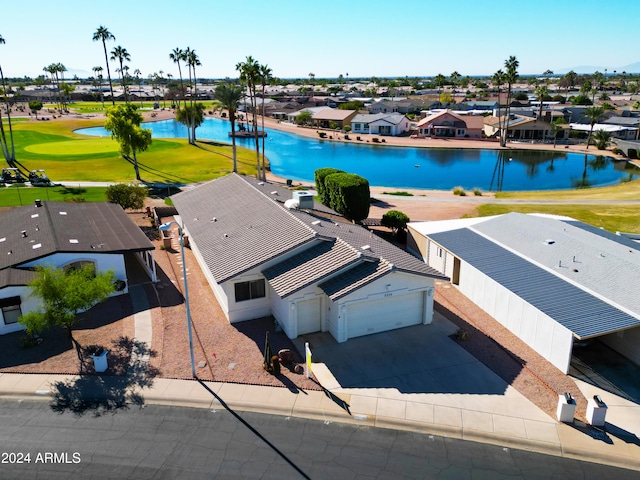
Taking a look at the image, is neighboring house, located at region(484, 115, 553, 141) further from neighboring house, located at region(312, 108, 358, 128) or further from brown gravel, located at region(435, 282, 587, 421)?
brown gravel, located at region(435, 282, 587, 421)

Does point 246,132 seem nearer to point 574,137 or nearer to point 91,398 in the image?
point 574,137

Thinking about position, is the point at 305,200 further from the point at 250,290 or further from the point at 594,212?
the point at 594,212

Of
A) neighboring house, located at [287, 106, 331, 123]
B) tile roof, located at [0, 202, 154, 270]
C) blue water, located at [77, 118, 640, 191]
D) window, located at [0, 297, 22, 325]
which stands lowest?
blue water, located at [77, 118, 640, 191]

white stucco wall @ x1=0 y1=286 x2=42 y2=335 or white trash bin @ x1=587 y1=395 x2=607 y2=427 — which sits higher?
white stucco wall @ x1=0 y1=286 x2=42 y2=335

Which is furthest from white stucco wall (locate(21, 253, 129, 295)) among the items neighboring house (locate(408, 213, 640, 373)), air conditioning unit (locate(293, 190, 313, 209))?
neighboring house (locate(408, 213, 640, 373))

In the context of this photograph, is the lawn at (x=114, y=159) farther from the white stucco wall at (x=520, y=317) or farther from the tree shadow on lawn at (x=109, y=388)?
the white stucco wall at (x=520, y=317)

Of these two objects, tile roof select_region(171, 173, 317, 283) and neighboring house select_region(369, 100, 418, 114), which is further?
neighboring house select_region(369, 100, 418, 114)

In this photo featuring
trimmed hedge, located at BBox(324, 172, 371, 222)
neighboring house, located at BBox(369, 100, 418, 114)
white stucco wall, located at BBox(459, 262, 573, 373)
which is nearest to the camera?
white stucco wall, located at BBox(459, 262, 573, 373)

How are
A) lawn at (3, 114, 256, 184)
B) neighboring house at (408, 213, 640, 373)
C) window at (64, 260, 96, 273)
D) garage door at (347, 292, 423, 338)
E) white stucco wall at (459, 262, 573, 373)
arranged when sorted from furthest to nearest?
lawn at (3, 114, 256, 184), window at (64, 260, 96, 273), garage door at (347, 292, 423, 338), neighboring house at (408, 213, 640, 373), white stucco wall at (459, 262, 573, 373)
